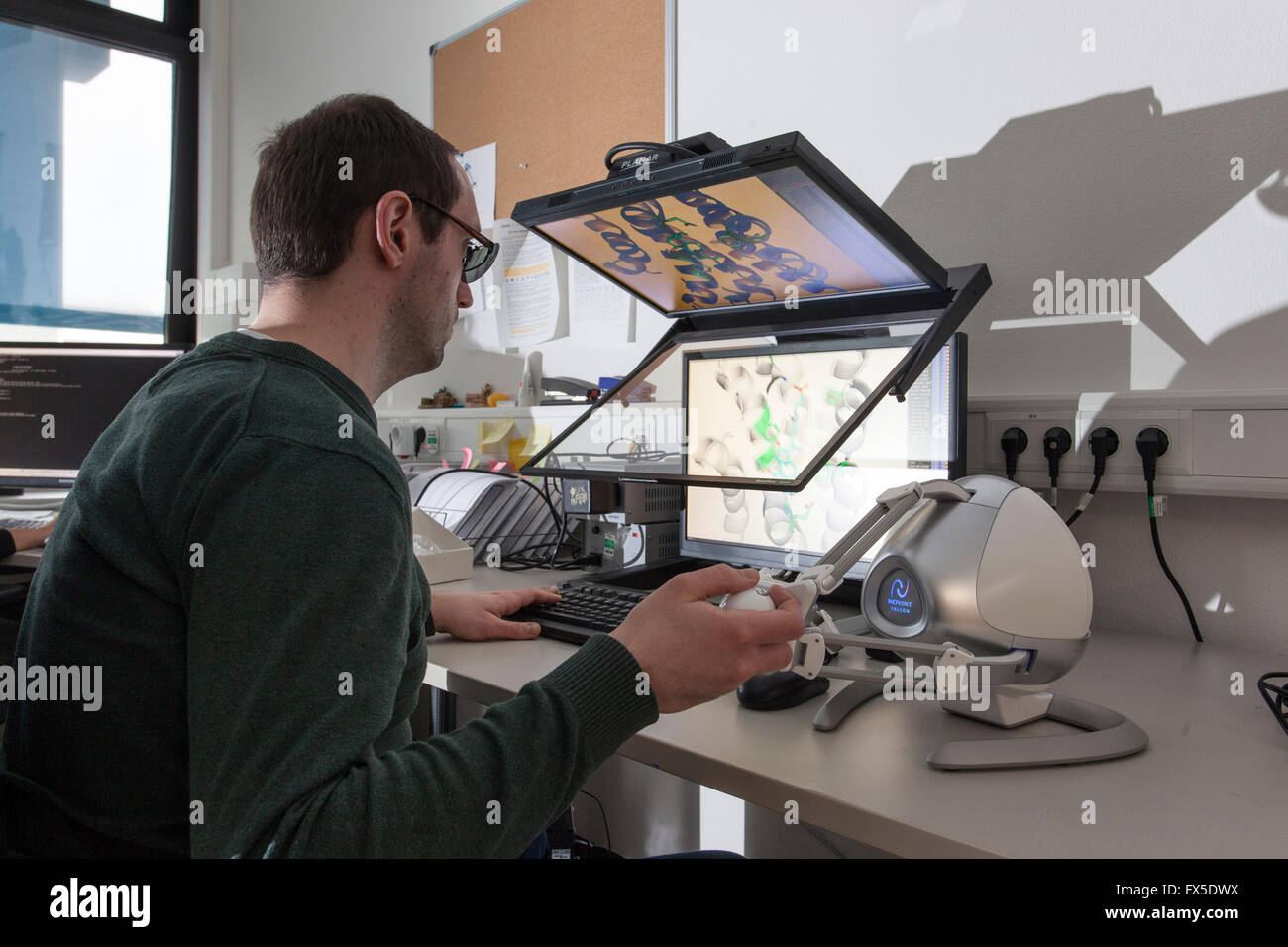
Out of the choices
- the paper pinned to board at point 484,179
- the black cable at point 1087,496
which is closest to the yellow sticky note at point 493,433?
the paper pinned to board at point 484,179

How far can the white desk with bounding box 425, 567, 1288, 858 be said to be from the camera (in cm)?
57

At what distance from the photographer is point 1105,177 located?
1166 millimetres

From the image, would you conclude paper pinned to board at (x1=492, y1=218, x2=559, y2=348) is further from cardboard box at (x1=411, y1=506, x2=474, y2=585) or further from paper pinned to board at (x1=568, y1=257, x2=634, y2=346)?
cardboard box at (x1=411, y1=506, x2=474, y2=585)

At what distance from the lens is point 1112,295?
116 centimetres

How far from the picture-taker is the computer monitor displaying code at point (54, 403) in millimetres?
2141

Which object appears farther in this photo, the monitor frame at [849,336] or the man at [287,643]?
the monitor frame at [849,336]

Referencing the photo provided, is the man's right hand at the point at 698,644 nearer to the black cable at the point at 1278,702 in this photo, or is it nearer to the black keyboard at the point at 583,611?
the black keyboard at the point at 583,611

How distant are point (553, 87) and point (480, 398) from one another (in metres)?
0.79

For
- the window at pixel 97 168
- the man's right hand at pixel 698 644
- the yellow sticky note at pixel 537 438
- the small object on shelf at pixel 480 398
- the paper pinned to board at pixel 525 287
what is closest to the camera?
the man's right hand at pixel 698 644

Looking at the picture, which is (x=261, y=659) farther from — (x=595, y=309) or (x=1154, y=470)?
(x=595, y=309)

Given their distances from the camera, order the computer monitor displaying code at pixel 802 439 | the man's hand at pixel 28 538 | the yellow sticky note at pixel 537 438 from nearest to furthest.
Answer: the computer monitor displaying code at pixel 802 439 < the man's hand at pixel 28 538 < the yellow sticky note at pixel 537 438

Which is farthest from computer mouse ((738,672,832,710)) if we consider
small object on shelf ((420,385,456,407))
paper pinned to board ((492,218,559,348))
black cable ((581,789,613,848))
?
small object on shelf ((420,385,456,407))

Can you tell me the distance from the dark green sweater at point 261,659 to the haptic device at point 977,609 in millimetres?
222
